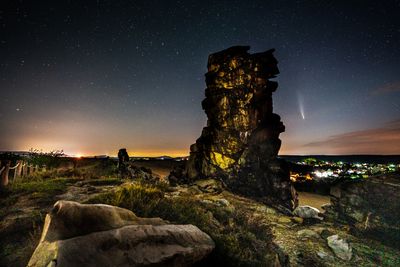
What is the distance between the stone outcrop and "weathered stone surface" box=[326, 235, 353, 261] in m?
2.13

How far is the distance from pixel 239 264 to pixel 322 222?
9.83 meters

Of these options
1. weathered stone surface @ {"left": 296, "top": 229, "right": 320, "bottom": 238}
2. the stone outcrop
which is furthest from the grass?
the stone outcrop

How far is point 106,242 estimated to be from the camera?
3.37 meters

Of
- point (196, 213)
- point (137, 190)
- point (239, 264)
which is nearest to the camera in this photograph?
point (239, 264)

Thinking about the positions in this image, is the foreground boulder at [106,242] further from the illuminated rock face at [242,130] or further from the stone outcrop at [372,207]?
the illuminated rock face at [242,130]

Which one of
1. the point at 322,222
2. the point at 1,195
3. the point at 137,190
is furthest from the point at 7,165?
the point at 322,222

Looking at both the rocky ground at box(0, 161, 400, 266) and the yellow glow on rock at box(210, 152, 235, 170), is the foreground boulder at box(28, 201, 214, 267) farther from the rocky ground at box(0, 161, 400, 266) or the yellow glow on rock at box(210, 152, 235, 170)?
the yellow glow on rock at box(210, 152, 235, 170)

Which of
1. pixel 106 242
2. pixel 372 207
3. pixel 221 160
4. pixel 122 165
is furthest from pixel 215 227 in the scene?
pixel 122 165

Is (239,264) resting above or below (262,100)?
below

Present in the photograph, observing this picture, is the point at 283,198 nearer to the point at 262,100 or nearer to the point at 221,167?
the point at 221,167

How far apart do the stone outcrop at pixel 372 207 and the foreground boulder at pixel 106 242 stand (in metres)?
10.3

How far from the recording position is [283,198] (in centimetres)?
1997

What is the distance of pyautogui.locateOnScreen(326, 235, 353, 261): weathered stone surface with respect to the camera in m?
8.31

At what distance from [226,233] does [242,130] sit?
16.4 m
